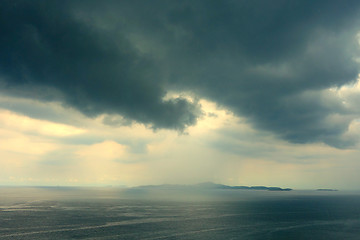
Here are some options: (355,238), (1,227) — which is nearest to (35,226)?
(1,227)

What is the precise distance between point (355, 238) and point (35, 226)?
106814mm

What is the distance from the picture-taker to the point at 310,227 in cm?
9562

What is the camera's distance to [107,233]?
77.6 m

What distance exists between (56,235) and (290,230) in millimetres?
79652

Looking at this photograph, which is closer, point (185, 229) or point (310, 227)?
point (185, 229)

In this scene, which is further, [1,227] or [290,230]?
[290,230]

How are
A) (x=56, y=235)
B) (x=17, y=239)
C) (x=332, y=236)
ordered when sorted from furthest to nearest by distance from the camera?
1. (x=332, y=236)
2. (x=56, y=235)
3. (x=17, y=239)

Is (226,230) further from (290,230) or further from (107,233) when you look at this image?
(107,233)

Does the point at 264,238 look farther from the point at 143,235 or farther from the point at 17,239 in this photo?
the point at 17,239

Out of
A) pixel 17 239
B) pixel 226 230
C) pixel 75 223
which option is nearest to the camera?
pixel 17 239

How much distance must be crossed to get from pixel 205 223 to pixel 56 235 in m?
55.0

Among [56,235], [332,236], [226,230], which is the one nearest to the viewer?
[56,235]

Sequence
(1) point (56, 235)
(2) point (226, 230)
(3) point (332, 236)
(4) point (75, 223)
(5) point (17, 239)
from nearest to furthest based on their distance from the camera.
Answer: (5) point (17, 239), (1) point (56, 235), (3) point (332, 236), (2) point (226, 230), (4) point (75, 223)

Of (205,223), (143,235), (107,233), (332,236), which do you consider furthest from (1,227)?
(332,236)
